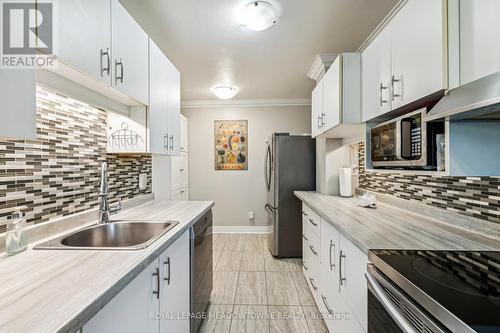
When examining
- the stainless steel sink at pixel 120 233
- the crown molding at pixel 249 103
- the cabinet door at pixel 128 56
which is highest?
the crown molding at pixel 249 103

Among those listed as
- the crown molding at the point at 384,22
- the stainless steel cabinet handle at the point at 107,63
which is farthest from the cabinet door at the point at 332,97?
the stainless steel cabinet handle at the point at 107,63

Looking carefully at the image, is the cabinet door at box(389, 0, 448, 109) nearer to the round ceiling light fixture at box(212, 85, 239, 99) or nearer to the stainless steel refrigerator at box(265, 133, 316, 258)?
the stainless steel refrigerator at box(265, 133, 316, 258)

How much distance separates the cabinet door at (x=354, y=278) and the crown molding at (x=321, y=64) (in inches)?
81.2

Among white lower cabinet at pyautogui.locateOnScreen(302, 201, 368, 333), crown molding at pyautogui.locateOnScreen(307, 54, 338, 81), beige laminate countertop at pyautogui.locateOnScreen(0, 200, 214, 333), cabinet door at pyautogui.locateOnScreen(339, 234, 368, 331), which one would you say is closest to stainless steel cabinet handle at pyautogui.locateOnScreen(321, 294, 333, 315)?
white lower cabinet at pyautogui.locateOnScreen(302, 201, 368, 333)

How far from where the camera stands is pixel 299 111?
4707 millimetres

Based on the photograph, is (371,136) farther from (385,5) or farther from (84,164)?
(84,164)

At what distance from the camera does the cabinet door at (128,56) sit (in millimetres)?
1422

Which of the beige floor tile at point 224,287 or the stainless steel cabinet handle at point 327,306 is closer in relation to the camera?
the stainless steel cabinet handle at point 327,306

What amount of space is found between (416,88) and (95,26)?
1.62 metres

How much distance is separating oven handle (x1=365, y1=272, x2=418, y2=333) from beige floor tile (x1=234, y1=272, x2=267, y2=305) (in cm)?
158

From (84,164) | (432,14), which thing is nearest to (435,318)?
(432,14)

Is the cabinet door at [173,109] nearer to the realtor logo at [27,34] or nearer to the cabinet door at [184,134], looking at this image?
the realtor logo at [27,34]

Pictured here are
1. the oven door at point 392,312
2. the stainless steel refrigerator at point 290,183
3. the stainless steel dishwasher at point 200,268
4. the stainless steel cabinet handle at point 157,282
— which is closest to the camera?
the oven door at point 392,312

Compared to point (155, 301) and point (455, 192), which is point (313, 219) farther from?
point (155, 301)
